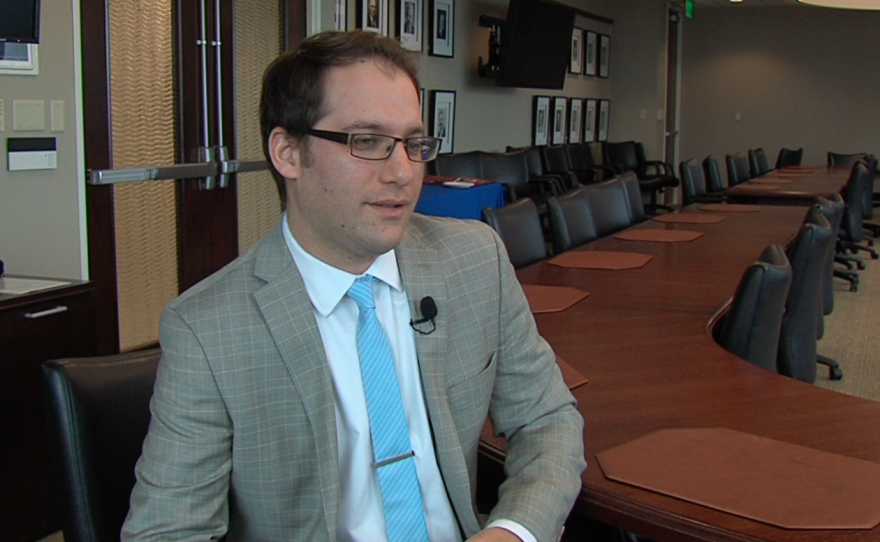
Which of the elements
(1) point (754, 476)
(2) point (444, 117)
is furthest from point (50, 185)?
(2) point (444, 117)

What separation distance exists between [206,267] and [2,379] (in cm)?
222

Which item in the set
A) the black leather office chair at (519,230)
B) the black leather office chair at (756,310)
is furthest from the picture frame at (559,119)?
the black leather office chair at (756,310)

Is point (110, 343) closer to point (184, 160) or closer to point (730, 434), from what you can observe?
point (184, 160)

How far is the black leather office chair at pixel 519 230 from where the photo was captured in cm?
335

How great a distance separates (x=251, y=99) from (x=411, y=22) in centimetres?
229

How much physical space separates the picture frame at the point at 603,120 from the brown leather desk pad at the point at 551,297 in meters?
8.47

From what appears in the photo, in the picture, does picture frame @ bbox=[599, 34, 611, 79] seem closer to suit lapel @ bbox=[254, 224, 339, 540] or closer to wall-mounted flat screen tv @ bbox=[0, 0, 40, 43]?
wall-mounted flat screen tv @ bbox=[0, 0, 40, 43]

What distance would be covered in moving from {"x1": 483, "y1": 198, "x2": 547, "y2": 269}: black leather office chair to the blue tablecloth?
1.89 m

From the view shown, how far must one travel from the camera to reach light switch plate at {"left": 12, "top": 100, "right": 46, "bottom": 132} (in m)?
3.39

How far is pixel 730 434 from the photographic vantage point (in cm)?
150

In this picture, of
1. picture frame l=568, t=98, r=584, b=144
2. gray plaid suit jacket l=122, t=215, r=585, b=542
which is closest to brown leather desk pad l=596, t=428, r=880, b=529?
gray plaid suit jacket l=122, t=215, r=585, b=542

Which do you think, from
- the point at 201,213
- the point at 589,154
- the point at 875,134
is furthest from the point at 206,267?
the point at 875,134

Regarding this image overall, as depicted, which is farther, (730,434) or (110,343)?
(110,343)

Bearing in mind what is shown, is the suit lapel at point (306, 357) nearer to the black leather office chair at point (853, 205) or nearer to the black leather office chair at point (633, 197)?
the black leather office chair at point (633, 197)
